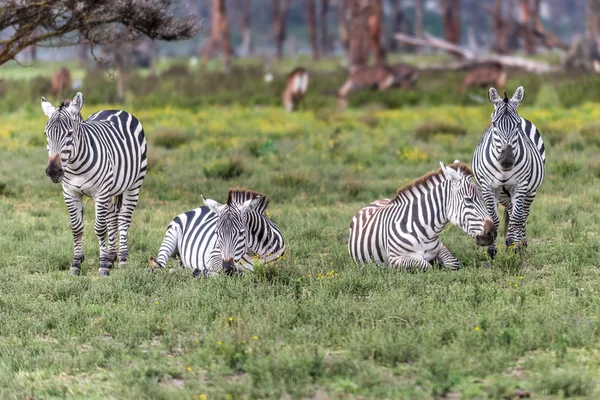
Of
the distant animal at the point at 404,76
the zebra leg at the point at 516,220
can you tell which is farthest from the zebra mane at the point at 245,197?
the distant animal at the point at 404,76

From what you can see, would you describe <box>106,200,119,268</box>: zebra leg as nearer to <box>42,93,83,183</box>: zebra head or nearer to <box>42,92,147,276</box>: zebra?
<box>42,92,147,276</box>: zebra

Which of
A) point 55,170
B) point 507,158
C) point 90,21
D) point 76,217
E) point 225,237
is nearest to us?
point 225,237

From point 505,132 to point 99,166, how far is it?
4179 mm

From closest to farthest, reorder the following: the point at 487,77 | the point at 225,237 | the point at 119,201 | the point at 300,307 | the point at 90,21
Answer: the point at 300,307
the point at 225,237
the point at 119,201
the point at 90,21
the point at 487,77

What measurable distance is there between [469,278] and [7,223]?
618 cm

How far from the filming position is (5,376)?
596cm

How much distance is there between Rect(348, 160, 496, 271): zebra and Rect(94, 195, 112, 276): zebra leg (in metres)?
2.69

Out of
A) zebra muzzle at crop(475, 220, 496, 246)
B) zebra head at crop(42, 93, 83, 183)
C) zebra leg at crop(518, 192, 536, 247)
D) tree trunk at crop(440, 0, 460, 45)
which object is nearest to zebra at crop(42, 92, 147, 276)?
zebra head at crop(42, 93, 83, 183)

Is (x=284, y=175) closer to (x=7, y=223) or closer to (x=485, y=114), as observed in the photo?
(x=7, y=223)

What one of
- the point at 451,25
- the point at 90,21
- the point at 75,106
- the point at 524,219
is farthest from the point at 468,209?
the point at 451,25

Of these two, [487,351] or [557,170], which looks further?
[557,170]

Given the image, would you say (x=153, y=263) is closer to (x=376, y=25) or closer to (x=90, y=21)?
(x=90, y=21)

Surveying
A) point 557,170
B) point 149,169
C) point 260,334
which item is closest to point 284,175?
point 149,169

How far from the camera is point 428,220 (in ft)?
28.2
